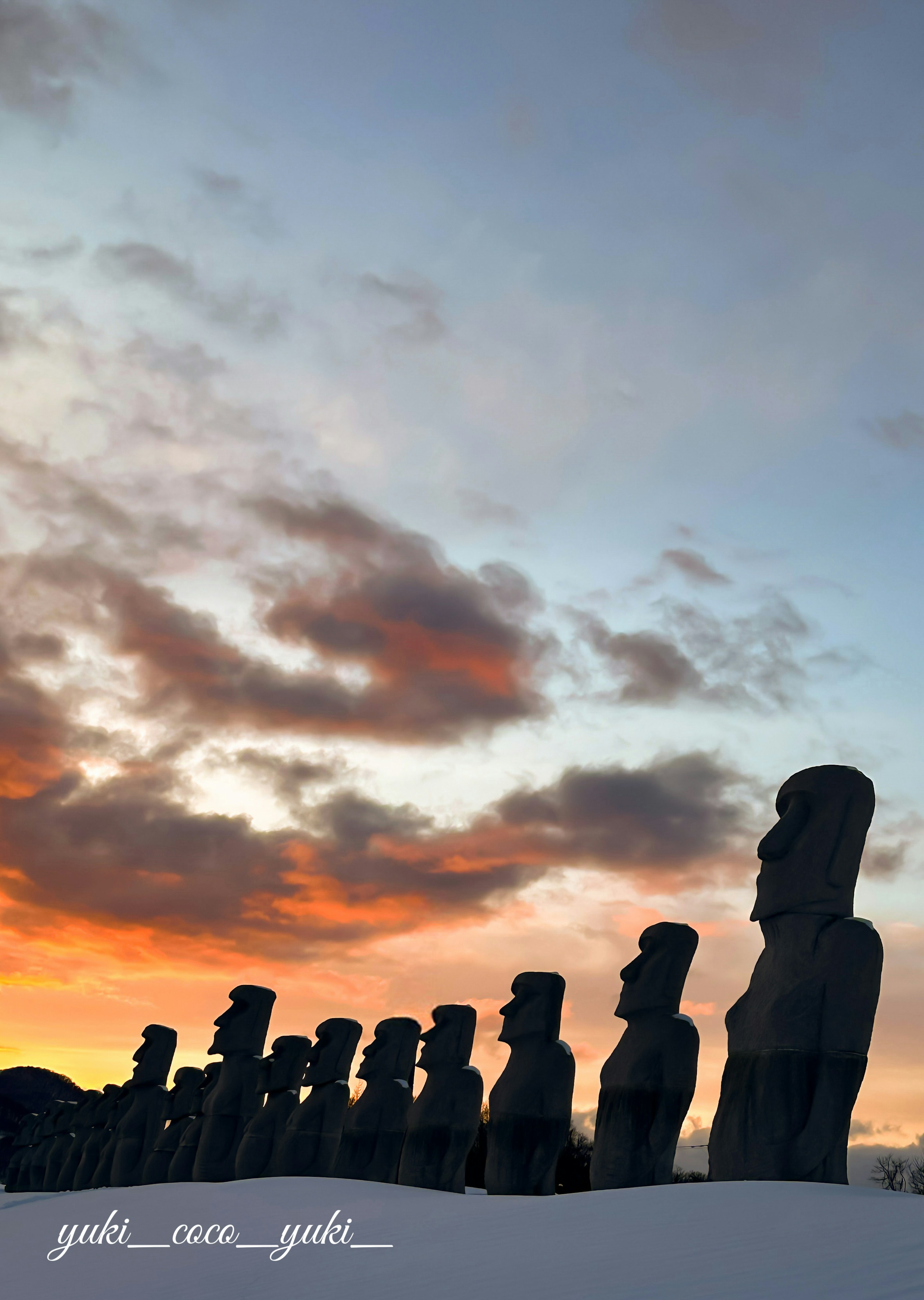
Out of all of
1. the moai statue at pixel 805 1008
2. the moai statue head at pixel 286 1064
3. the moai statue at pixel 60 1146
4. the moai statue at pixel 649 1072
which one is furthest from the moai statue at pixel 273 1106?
the moai statue at pixel 60 1146

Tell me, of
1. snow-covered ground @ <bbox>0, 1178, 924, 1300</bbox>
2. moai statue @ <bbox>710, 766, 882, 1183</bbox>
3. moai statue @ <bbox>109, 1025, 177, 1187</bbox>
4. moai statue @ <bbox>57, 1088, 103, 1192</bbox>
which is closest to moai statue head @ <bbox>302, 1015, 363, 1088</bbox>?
snow-covered ground @ <bbox>0, 1178, 924, 1300</bbox>

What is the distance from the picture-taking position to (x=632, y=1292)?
573 centimetres

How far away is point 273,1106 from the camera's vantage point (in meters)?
19.8

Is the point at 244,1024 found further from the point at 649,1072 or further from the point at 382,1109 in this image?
the point at 649,1072

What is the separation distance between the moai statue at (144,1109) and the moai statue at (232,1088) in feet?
13.2

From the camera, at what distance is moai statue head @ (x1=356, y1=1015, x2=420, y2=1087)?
17.5 metres

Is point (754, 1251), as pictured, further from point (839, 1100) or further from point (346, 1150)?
point (346, 1150)

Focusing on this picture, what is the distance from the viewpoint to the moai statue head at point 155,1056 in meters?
26.3

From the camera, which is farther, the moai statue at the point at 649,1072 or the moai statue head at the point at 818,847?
the moai statue at the point at 649,1072

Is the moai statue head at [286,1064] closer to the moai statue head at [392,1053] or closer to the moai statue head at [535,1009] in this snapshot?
the moai statue head at [392,1053]

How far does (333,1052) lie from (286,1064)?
5.12 feet

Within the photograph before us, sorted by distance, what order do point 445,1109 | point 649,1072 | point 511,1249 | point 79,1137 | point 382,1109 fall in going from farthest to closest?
point 79,1137 → point 382,1109 → point 445,1109 → point 649,1072 → point 511,1249

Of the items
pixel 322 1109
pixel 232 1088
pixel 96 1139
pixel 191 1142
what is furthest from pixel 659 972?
pixel 96 1139

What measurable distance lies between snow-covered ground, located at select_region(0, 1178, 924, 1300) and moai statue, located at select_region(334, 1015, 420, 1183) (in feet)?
9.32
